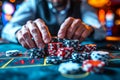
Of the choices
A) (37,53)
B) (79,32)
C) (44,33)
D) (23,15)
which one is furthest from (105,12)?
(37,53)

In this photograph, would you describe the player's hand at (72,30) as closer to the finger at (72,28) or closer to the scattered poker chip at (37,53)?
the finger at (72,28)

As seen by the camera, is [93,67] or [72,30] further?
[72,30]

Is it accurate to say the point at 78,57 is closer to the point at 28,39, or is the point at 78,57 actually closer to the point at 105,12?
the point at 28,39

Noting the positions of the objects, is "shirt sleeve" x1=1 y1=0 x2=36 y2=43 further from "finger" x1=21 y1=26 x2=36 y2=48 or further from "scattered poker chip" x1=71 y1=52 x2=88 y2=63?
"scattered poker chip" x1=71 y1=52 x2=88 y2=63

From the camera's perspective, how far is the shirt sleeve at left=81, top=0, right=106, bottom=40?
99.7 inches

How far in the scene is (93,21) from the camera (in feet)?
9.52

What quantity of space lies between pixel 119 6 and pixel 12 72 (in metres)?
7.05

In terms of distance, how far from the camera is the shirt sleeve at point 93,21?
2.53 metres

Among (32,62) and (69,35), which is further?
(69,35)

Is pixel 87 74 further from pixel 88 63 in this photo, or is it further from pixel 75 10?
pixel 75 10

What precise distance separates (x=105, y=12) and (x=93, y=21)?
4210 millimetres

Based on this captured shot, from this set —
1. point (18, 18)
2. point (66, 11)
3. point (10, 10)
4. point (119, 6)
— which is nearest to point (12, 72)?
point (18, 18)

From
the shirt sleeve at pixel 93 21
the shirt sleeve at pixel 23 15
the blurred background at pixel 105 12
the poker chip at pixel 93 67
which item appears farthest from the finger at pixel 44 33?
the blurred background at pixel 105 12

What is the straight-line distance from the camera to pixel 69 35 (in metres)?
1.92
